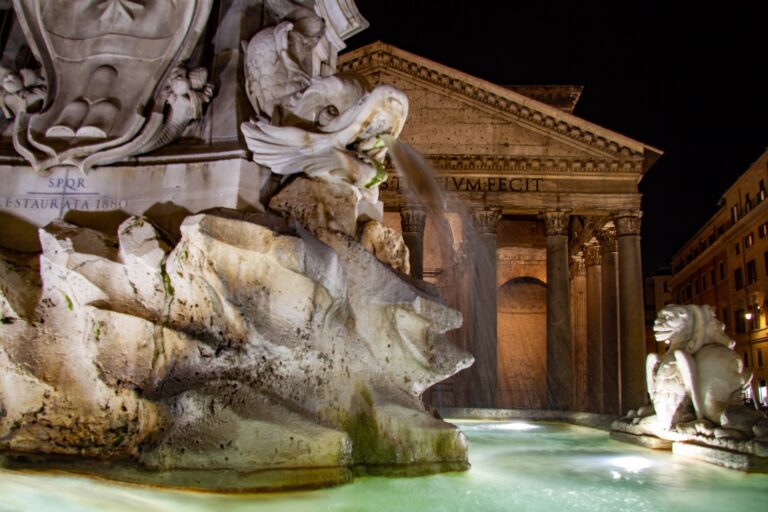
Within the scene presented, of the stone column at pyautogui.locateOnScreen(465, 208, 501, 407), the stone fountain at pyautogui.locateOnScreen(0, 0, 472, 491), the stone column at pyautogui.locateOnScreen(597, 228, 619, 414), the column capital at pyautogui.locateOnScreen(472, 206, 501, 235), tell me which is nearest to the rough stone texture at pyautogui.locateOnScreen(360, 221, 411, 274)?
the stone fountain at pyautogui.locateOnScreen(0, 0, 472, 491)

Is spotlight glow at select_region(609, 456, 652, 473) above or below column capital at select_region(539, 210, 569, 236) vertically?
below

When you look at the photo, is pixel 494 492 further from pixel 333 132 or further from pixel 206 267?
pixel 333 132

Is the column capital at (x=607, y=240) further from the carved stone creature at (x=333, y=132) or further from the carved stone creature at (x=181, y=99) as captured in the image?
the carved stone creature at (x=181, y=99)

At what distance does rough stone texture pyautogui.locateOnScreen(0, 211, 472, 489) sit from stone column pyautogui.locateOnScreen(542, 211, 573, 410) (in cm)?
1615

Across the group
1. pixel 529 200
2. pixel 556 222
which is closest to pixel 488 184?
pixel 529 200

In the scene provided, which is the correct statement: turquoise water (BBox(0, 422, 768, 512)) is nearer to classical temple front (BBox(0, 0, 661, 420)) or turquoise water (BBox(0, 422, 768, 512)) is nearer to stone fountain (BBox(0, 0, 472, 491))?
stone fountain (BBox(0, 0, 472, 491))

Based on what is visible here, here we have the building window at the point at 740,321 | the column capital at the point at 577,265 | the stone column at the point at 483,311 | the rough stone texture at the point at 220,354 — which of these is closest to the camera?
the rough stone texture at the point at 220,354

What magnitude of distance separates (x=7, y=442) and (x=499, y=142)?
19.5m

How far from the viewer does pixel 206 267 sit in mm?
3049

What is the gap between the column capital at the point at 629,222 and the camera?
20547mm

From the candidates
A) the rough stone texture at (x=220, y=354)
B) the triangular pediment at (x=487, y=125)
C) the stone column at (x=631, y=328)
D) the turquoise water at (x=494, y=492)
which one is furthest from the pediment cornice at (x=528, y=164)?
the rough stone texture at (x=220, y=354)

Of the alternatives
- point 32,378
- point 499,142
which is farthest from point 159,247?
point 499,142

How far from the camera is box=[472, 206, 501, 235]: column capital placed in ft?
67.5

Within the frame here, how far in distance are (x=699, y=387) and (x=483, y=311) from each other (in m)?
14.5
